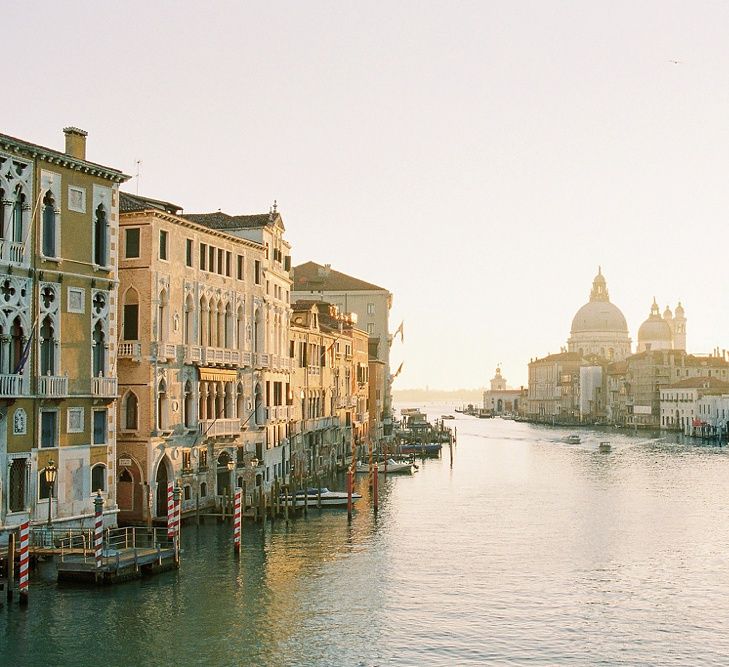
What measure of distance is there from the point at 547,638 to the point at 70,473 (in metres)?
14.9

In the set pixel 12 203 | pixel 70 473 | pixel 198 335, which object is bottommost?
pixel 70 473

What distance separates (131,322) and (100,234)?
5.26 metres

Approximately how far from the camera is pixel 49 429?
30.2m

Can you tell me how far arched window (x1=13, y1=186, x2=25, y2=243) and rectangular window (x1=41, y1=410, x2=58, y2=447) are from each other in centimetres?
501

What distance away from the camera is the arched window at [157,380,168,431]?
3708cm

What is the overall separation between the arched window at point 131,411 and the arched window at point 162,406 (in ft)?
2.66

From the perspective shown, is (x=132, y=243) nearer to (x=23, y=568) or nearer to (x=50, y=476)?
(x=50, y=476)

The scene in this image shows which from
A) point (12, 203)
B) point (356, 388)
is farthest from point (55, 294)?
point (356, 388)

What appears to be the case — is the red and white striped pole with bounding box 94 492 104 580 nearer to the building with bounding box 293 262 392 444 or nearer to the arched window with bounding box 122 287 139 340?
the arched window with bounding box 122 287 139 340

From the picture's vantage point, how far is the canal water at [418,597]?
73.3 feet

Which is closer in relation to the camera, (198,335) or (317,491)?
(198,335)

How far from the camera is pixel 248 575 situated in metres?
29.7

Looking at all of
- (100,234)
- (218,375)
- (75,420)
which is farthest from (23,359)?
(218,375)

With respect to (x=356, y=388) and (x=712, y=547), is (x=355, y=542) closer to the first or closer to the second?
(x=712, y=547)
